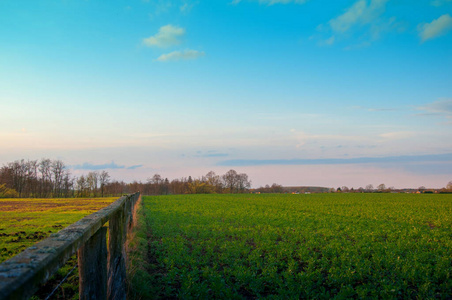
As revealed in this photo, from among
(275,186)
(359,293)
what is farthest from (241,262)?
(275,186)

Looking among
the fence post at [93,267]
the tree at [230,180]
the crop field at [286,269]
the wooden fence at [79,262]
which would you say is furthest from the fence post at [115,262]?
the tree at [230,180]

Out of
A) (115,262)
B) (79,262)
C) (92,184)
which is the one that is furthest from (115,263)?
(92,184)

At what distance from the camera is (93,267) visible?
10.2 ft

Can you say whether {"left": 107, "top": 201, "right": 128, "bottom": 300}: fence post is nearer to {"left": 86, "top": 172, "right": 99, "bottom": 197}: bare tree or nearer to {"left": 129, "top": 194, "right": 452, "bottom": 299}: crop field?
{"left": 129, "top": 194, "right": 452, "bottom": 299}: crop field

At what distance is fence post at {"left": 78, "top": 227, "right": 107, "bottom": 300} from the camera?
9.80 ft

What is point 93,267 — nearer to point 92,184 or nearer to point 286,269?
point 286,269

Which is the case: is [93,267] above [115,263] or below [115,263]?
above

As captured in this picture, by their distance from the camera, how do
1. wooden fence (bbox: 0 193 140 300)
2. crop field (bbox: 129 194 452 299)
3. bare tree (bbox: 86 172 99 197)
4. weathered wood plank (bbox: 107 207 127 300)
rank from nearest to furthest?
wooden fence (bbox: 0 193 140 300) < weathered wood plank (bbox: 107 207 127 300) < crop field (bbox: 129 194 452 299) < bare tree (bbox: 86 172 99 197)

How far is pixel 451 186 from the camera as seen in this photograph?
10625cm

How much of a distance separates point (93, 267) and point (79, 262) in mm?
177

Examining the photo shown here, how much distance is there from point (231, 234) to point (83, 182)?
8044 cm

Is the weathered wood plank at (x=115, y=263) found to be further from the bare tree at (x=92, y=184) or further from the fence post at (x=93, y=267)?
the bare tree at (x=92, y=184)

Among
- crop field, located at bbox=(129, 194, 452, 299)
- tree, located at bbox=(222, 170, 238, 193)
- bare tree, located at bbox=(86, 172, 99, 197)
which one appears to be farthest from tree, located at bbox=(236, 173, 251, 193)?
crop field, located at bbox=(129, 194, 452, 299)

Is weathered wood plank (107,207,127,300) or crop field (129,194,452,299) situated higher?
weathered wood plank (107,207,127,300)
